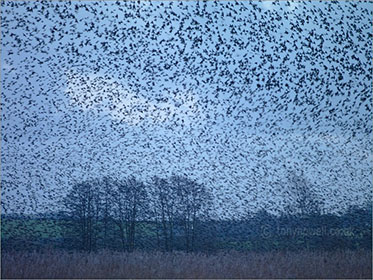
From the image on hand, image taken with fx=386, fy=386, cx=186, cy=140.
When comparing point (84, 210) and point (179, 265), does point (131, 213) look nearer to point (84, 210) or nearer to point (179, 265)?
point (84, 210)

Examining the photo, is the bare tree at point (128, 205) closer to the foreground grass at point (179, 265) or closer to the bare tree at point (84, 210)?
the bare tree at point (84, 210)

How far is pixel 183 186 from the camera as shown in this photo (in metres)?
14.5

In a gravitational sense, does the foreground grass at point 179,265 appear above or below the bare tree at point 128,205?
below

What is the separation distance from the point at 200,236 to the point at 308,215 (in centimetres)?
373

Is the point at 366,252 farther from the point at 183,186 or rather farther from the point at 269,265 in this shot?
the point at 183,186

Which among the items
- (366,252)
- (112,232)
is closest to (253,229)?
(366,252)

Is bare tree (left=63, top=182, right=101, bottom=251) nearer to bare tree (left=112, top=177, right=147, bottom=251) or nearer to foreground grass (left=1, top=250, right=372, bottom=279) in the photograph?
bare tree (left=112, top=177, right=147, bottom=251)

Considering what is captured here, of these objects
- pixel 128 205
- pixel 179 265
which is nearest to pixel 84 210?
pixel 128 205

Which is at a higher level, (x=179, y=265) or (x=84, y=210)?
(x=84, y=210)

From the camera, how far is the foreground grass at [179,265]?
7793 mm

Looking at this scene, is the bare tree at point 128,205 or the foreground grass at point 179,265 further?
the bare tree at point 128,205

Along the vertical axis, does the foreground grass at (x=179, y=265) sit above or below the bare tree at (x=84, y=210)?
below

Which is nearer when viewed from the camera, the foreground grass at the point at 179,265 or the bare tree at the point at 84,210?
the foreground grass at the point at 179,265

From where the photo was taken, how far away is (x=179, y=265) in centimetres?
843
